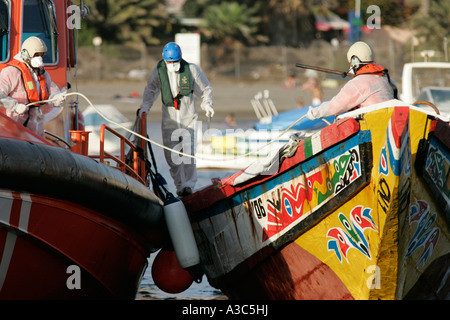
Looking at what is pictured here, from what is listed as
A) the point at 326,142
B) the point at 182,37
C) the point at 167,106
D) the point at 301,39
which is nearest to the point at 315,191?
the point at 326,142

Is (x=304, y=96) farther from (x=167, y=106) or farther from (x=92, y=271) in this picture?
(x=92, y=271)

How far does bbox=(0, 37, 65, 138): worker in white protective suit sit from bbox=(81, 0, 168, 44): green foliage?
99.2 feet

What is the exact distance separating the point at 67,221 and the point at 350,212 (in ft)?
7.16

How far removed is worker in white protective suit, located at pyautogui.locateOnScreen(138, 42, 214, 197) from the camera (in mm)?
9023

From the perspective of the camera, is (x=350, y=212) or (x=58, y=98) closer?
(x=350, y=212)

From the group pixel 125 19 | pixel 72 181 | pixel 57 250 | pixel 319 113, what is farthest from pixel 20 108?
pixel 125 19

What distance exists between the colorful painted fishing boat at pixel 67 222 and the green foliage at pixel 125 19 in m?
30.0

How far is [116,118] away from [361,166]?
41.0ft

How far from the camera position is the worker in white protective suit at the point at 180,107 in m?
9.02

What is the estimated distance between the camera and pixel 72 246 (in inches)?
259

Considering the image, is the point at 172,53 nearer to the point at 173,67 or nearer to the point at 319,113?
the point at 173,67

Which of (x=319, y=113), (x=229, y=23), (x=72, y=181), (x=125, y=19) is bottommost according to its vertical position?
(x=72, y=181)

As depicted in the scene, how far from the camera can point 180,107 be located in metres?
9.12

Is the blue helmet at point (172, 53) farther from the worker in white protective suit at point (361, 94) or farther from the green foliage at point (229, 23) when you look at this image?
the green foliage at point (229, 23)
